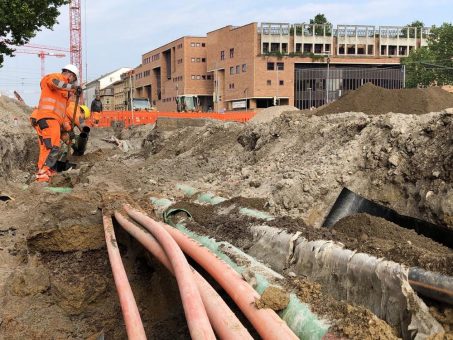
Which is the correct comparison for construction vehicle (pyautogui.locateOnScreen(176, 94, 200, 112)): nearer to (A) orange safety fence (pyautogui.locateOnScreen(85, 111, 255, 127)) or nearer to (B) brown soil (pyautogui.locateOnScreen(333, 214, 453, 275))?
(A) orange safety fence (pyautogui.locateOnScreen(85, 111, 255, 127))

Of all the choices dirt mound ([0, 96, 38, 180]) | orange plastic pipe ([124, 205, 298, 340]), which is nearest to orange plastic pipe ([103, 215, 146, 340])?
orange plastic pipe ([124, 205, 298, 340])

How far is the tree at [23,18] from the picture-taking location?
13.8 metres

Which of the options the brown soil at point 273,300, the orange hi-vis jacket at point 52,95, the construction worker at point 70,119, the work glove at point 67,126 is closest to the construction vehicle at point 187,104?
the construction worker at point 70,119

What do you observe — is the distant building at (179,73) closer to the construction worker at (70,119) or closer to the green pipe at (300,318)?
the construction worker at (70,119)

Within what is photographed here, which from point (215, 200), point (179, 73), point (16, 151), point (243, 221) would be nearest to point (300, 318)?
point (243, 221)

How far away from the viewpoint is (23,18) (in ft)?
46.5

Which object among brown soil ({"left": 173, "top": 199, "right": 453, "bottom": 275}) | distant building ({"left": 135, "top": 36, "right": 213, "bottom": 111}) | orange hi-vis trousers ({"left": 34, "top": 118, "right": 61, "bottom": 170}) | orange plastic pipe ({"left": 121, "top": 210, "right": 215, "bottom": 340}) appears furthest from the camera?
distant building ({"left": 135, "top": 36, "right": 213, "bottom": 111})

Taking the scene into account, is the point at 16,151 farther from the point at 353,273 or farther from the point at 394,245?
the point at 353,273

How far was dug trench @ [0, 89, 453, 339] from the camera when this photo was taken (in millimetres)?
3609

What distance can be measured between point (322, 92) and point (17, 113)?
5478 cm

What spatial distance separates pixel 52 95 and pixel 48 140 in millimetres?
806

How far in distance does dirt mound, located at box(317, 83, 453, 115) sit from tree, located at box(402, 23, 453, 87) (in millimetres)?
50020

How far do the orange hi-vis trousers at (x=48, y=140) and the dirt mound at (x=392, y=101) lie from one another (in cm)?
881

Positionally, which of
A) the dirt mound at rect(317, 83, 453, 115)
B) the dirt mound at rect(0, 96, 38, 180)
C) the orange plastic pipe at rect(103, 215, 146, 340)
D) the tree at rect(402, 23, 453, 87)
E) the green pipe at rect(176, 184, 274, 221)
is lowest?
the orange plastic pipe at rect(103, 215, 146, 340)
